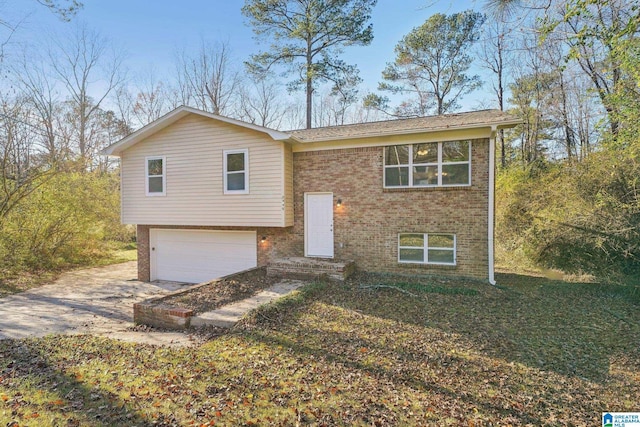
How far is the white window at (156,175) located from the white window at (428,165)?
7.23 m

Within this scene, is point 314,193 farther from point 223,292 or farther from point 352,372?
point 352,372

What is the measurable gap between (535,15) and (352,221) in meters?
6.16

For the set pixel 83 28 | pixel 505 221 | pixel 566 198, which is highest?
pixel 83 28

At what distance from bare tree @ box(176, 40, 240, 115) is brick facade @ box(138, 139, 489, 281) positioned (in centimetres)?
1500

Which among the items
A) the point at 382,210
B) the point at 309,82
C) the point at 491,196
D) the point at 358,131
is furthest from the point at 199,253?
the point at 309,82

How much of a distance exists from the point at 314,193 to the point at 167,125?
5.40m

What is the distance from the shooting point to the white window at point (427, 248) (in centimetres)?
895

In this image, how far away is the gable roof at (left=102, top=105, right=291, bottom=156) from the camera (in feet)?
30.4

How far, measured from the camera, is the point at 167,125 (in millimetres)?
10703

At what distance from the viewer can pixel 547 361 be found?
4.53 m

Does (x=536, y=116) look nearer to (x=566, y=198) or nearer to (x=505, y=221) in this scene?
(x=505, y=221)

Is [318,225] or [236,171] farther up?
[236,171]

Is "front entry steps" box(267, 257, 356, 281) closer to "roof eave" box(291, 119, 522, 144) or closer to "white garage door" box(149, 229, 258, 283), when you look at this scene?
"white garage door" box(149, 229, 258, 283)

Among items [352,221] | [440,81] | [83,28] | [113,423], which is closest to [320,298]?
[352,221]
